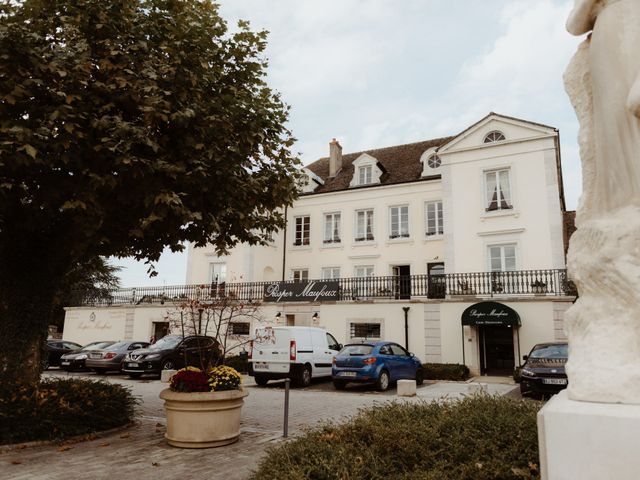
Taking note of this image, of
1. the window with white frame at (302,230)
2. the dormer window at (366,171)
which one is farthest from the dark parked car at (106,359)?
the dormer window at (366,171)

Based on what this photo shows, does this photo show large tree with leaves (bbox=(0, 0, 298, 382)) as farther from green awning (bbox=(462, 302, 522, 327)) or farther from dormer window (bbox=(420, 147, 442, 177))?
dormer window (bbox=(420, 147, 442, 177))

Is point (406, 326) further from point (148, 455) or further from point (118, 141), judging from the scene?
point (118, 141)

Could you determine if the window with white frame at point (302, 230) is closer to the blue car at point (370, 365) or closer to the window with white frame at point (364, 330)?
the window with white frame at point (364, 330)

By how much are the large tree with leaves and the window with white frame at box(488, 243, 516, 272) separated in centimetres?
1648

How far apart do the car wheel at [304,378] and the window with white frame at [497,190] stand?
40.7 feet

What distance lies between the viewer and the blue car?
1612 centimetres

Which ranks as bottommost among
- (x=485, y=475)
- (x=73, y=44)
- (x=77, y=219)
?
(x=485, y=475)

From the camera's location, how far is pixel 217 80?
9094 mm

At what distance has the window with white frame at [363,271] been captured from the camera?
1151 inches

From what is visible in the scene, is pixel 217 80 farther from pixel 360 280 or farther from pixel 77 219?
pixel 360 280

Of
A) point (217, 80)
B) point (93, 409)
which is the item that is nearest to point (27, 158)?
point (217, 80)

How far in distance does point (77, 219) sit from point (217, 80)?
3.55m

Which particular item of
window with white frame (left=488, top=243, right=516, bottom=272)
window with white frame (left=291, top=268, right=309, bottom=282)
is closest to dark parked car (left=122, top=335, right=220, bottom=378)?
window with white frame (left=291, top=268, right=309, bottom=282)

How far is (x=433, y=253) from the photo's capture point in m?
27.6
